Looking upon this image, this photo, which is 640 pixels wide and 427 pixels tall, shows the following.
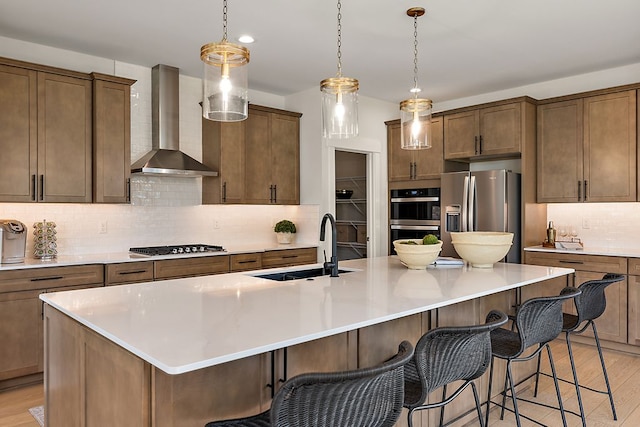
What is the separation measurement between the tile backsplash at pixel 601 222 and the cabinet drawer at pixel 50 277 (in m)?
4.72

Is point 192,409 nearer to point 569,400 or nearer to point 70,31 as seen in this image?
point 569,400

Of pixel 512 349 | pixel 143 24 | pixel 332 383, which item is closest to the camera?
pixel 332 383

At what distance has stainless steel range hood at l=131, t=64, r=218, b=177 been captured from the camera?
4.61 metres

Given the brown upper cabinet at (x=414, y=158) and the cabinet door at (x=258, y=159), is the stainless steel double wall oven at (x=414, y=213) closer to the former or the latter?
the brown upper cabinet at (x=414, y=158)

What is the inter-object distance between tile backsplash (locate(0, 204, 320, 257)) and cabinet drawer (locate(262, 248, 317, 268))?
31 centimetres

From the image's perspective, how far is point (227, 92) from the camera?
90.2 inches

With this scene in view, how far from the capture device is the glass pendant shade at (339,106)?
2.75 m

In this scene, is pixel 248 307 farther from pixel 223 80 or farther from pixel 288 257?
pixel 288 257

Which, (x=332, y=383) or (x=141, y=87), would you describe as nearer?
(x=332, y=383)

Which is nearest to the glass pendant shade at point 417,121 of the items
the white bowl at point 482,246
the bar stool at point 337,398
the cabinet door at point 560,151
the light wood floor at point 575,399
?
the white bowl at point 482,246

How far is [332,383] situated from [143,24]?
331 cm

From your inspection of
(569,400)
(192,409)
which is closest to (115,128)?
(192,409)

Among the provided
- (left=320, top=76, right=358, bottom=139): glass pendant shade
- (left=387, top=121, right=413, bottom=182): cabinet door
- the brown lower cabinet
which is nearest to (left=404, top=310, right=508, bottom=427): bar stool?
(left=320, top=76, right=358, bottom=139): glass pendant shade

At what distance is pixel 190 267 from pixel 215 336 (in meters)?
2.91
